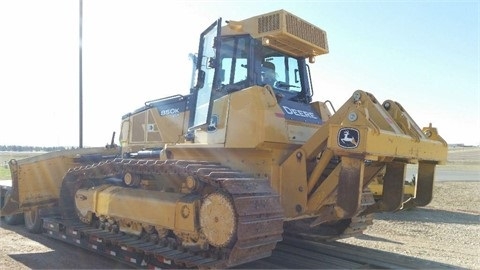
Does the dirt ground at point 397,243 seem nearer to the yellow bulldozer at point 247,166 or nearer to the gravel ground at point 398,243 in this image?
the gravel ground at point 398,243

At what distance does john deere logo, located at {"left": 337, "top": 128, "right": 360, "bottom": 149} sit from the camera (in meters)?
5.08

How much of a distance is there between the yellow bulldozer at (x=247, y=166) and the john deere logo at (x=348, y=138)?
12 mm

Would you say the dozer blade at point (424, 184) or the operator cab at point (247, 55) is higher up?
the operator cab at point (247, 55)

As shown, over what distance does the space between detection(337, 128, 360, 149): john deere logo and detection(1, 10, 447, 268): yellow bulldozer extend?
0.04ft

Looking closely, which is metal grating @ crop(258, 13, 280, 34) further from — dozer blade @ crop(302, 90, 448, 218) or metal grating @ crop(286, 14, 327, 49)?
dozer blade @ crop(302, 90, 448, 218)

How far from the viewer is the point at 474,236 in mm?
9703

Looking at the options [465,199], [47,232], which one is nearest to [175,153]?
[47,232]

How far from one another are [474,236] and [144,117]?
7560 millimetres

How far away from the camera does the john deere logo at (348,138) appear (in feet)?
16.7

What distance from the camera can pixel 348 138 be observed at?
515 cm

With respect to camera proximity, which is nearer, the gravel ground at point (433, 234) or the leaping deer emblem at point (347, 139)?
the leaping deer emblem at point (347, 139)

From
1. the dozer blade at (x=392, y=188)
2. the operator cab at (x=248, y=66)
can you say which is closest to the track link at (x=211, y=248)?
the operator cab at (x=248, y=66)

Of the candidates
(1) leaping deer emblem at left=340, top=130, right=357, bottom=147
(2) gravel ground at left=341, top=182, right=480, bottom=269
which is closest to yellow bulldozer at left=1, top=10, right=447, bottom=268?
(1) leaping deer emblem at left=340, top=130, right=357, bottom=147

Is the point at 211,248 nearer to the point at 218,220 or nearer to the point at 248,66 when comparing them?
the point at 218,220
